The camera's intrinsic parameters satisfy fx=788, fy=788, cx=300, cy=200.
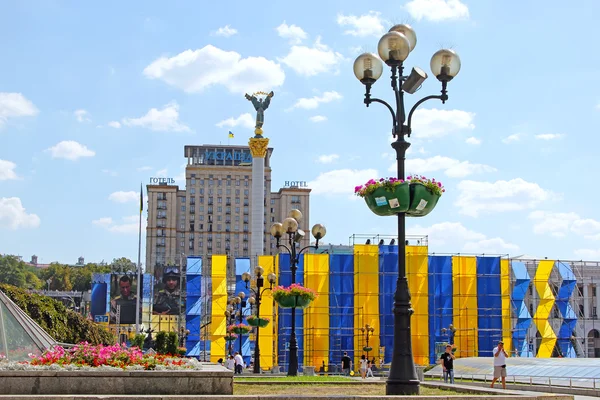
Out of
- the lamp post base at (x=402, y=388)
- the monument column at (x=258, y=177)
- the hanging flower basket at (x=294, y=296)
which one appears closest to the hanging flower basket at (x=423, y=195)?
the lamp post base at (x=402, y=388)

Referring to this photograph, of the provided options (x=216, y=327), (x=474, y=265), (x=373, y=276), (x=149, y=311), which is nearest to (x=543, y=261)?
(x=474, y=265)

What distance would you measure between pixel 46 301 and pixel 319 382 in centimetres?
2076

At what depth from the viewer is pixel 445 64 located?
16391 millimetres

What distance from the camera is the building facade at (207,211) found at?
495 feet

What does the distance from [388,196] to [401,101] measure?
6.45 feet

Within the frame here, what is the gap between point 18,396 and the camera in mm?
11570

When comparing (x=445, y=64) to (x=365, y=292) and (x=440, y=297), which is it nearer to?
(x=365, y=292)

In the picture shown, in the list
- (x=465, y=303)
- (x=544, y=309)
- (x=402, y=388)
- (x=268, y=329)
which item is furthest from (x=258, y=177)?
(x=402, y=388)

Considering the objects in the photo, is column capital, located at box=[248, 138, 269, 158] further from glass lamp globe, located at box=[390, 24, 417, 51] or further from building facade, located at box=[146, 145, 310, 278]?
glass lamp globe, located at box=[390, 24, 417, 51]

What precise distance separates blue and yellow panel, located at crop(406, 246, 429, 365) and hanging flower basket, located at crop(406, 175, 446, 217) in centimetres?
3864

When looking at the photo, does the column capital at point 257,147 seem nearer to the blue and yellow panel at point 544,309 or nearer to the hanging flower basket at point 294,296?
the blue and yellow panel at point 544,309

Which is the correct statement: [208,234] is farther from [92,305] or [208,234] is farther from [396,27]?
[396,27]

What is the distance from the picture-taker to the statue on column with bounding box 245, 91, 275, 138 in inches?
3613

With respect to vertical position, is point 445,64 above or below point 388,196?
above
